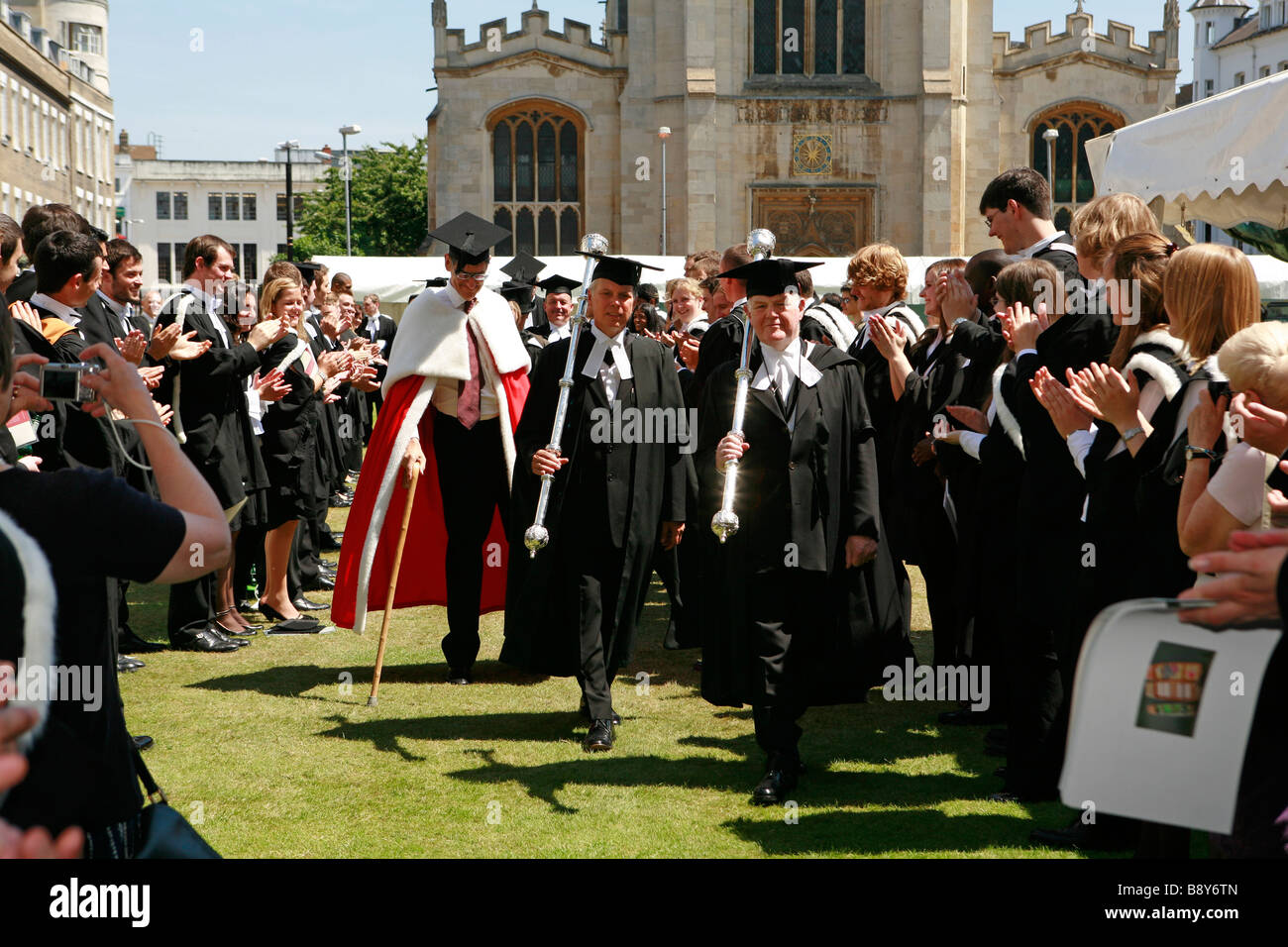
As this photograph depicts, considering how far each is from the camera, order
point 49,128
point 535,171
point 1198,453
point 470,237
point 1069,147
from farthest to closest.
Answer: point 49,128 → point 1069,147 → point 535,171 → point 470,237 → point 1198,453

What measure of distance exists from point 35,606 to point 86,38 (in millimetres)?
81253

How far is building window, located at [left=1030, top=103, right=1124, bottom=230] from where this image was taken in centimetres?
4347

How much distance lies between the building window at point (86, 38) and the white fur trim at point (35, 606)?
7970 centimetres

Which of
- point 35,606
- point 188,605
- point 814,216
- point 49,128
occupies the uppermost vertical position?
point 49,128

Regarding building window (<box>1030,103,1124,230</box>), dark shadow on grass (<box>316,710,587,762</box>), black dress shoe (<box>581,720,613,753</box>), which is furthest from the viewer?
building window (<box>1030,103,1124,230</box>)

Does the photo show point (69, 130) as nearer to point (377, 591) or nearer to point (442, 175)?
point (442, 175)

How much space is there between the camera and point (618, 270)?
6.92 m

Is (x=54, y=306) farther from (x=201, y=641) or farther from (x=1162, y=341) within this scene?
(x=1162, y=341)

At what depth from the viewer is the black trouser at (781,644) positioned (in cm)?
588

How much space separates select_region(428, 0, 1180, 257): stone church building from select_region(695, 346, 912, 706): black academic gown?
111 ft

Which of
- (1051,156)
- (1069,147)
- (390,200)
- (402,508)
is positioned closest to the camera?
(402,508)

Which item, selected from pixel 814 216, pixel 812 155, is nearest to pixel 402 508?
pixel 814 216

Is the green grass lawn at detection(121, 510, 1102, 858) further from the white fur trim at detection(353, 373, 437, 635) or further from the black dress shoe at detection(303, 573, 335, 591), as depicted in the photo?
the black dress shoe at detection(303, 573, 335, 591)

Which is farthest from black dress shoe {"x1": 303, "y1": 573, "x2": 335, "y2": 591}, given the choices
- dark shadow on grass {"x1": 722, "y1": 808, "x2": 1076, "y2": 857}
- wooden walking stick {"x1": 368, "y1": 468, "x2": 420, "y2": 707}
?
dark shadow on grass {"x1": 722, "y1": 808, "x2": 1076, "y2": 857}
